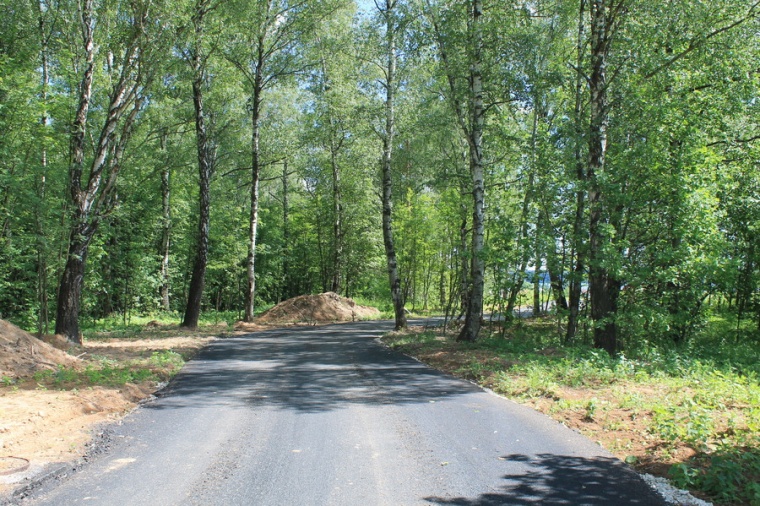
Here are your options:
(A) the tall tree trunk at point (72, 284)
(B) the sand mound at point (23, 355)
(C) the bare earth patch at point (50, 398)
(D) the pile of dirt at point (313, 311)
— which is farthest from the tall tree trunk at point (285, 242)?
(B) the sand mound at point (23, 355)

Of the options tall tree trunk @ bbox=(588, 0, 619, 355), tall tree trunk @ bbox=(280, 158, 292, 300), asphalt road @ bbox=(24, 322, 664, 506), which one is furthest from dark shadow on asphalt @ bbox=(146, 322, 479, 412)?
tall tree trunk @ bbox=(280, 158, 292, 300)

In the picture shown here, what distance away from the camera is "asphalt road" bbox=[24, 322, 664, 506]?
3881 mm

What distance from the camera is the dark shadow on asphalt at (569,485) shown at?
12.4 feet

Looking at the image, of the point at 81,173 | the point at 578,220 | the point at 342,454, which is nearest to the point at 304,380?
the point at 342,454

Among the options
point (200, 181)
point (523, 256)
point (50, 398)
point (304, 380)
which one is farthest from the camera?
point (200, 181)

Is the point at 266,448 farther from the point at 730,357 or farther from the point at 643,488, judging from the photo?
the point at 730,357

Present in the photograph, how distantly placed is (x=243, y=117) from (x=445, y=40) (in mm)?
13361

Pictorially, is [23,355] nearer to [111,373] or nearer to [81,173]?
[111,373]

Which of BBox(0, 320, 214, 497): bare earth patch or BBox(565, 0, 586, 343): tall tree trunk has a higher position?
BBox(565, 0, 586, 343): tall tree trunk

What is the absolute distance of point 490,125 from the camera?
50.9ft

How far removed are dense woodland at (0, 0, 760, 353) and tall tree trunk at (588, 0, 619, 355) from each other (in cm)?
4

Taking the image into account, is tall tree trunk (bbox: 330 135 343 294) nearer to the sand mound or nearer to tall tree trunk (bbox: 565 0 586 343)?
tall tree trunk (bbox: 565 0 586 343)

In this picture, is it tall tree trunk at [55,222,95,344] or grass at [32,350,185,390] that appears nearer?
grass at [32,350,185,390]

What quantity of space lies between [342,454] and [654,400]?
424 centimetres
